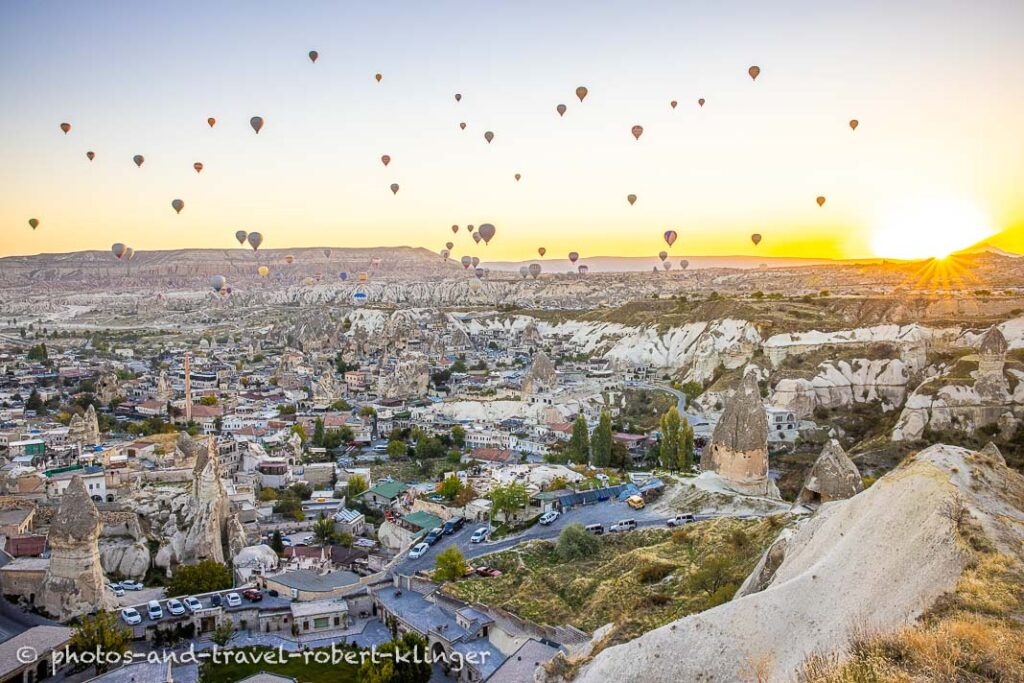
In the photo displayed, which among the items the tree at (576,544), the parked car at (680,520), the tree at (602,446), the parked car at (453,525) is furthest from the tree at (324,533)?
the tree at (602,446)

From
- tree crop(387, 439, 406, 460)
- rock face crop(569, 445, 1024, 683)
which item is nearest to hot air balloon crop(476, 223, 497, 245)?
tree crop(387, 439, 406, 460)

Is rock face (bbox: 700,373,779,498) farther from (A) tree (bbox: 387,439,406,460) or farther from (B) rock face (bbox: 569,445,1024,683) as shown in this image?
(A) tree (bbox: 387,439,406,460)

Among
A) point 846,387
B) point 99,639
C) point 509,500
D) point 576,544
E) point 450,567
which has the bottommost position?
point 99,639

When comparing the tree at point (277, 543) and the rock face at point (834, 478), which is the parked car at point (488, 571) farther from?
the tree at point (277, 543)

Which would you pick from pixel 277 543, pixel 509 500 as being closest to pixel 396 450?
pixel 277 543

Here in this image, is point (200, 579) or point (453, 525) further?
point (453, 525)

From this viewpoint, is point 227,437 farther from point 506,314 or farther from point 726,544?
point 506,314

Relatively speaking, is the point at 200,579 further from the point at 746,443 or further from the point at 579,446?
the point at 579,446
